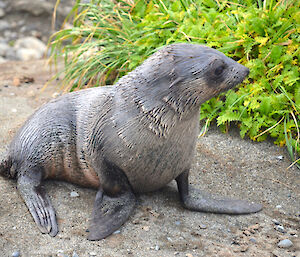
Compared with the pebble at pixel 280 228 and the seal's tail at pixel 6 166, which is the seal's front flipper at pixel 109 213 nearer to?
the seal's tail at pixel 6 166

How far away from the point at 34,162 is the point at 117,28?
2769 mm

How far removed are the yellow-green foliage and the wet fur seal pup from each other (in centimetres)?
115

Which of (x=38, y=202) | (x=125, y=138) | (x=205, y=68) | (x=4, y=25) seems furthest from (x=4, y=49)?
(x=205, y=68)

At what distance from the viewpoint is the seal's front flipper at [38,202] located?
3289 millimetres

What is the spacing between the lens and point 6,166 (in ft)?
12.8

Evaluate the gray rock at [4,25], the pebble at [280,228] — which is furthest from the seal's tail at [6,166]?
the gray rock at [4,25]

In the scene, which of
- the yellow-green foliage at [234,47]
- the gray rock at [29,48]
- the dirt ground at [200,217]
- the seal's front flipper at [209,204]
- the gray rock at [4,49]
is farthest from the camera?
the gray rock at [4,49]

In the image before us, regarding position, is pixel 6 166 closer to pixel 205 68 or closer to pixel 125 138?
pixel 125 138

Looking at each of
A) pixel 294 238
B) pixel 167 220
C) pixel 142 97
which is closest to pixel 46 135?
pixel 142 97

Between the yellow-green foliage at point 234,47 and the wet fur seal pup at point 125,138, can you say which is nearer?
the wet fur seal pup at point 125,138

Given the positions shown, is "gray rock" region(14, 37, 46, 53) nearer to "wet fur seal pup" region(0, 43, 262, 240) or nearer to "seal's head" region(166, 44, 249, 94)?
"wet fur seal pup" region(0, 43, 262, 240)

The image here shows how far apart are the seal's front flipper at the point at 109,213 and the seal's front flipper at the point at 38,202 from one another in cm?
30

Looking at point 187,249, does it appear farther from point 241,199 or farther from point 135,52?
point 135,52

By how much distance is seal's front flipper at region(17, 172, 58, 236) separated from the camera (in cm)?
329
